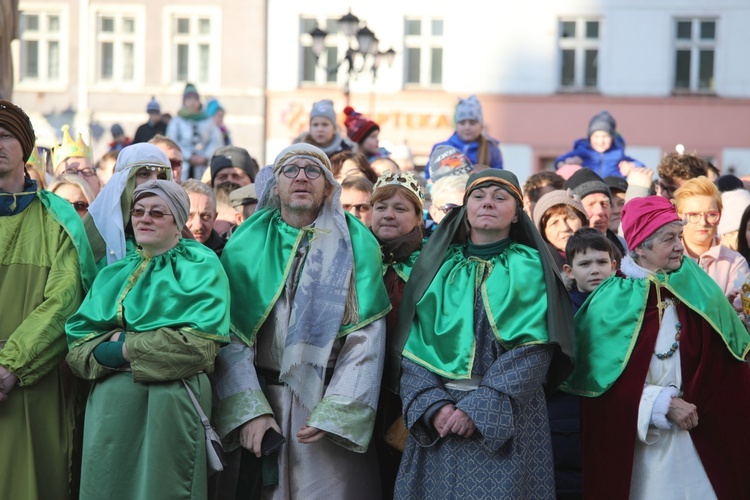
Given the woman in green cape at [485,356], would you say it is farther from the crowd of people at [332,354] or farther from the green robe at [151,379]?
the green robe at [151,379]

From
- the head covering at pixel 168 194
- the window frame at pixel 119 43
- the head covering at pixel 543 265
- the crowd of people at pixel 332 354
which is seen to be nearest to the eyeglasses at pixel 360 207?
the crowd of people at pixel 332 354

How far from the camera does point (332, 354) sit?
208 inches

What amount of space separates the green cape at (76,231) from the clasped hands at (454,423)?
68.6 inches

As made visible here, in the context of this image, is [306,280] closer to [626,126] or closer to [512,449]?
[512,449]

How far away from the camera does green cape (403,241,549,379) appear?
505 cm

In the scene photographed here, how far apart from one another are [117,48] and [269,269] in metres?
21.3

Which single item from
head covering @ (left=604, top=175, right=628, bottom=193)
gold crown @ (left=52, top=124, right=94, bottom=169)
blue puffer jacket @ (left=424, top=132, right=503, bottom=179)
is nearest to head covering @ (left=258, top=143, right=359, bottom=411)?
gold crown @ (left=52, top=124, right=94, bottom=169)

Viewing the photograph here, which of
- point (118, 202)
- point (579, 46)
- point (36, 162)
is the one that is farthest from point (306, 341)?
point (579, 46)

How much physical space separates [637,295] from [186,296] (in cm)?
209

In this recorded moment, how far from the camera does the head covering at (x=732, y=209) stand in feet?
25.0

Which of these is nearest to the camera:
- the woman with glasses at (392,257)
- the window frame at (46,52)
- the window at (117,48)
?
the woman with glasses at (392,257)

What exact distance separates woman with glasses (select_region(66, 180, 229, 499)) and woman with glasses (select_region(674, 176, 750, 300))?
3119 mm

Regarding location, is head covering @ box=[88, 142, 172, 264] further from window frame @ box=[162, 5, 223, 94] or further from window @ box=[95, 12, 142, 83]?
window @ box=[95, 12, 142, 83]

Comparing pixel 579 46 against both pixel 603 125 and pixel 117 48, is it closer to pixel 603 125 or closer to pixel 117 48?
pixel 117 48
